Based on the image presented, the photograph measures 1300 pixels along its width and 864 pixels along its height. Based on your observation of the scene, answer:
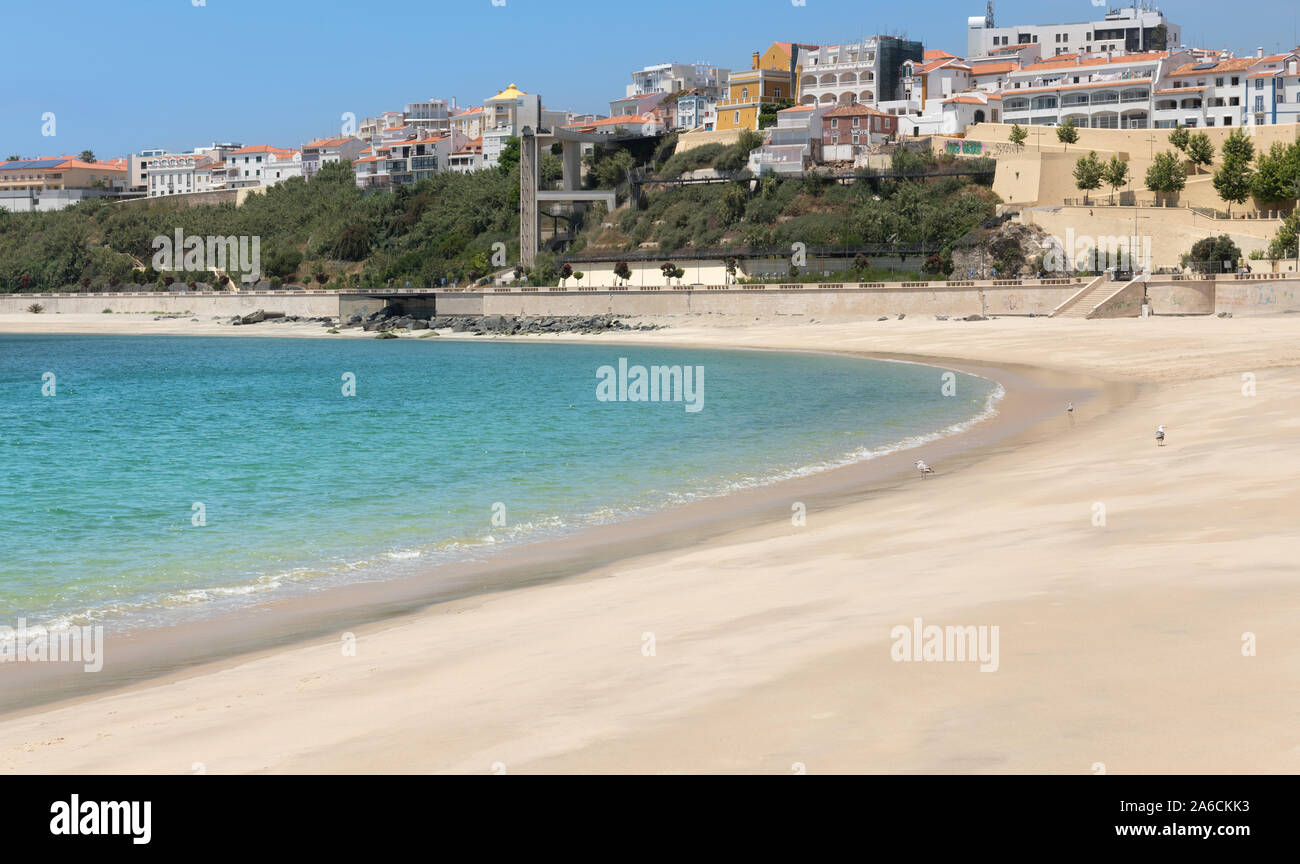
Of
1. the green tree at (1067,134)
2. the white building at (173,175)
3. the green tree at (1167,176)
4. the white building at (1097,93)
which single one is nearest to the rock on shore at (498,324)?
the green tree at (1067,134)

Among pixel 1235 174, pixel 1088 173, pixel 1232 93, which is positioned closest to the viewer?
→ pixel 1235 174

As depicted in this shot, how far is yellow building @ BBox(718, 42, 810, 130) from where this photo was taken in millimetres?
106125

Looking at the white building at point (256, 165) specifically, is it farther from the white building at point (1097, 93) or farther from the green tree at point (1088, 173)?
the green tree at point (1088, 173)

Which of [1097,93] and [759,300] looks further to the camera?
[1097,93]

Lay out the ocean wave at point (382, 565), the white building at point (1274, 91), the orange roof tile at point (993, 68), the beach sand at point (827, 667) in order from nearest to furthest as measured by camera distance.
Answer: the beach sand at point (827, 667) < the ocean wave at point (382, 565) < the white building at point (1274, 91) < the orange roof tile at point (993, 68)

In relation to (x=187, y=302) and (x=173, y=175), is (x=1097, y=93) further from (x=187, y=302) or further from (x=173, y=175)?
(x=173, y=175)

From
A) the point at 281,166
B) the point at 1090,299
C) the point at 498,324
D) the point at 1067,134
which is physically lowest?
the point at 498,324

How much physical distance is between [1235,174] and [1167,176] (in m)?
3.91

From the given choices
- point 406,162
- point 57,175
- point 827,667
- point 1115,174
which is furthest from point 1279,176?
point 57,175

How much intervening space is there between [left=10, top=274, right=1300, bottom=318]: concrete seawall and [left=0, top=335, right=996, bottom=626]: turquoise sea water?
1508cm

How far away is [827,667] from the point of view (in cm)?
682

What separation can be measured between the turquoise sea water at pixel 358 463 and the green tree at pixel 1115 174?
36359 mm

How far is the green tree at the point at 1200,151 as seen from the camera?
7531 cm

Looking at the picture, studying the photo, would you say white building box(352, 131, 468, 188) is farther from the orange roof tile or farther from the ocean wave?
the ocean wave
